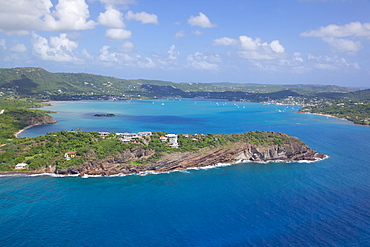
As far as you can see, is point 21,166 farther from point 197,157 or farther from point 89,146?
point 197,157

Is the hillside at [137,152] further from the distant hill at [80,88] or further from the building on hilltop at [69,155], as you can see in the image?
the distant hill at [80,88]

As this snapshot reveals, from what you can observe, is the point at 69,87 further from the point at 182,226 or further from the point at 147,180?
the point at 182,226

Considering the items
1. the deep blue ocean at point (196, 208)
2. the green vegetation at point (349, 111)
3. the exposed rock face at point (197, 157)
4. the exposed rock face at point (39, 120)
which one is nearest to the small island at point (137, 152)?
the exposed rock face at point (197, 157)

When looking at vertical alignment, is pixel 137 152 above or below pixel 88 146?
below

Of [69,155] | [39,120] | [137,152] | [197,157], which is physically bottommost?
[39,120]

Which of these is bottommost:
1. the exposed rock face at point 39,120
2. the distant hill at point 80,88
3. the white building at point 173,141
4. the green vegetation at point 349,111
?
the exposed rock face at point 39,120

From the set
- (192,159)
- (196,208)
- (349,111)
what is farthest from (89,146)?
(349,111)

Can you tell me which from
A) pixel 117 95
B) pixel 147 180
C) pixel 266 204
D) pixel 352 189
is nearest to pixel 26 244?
pixel 147 180

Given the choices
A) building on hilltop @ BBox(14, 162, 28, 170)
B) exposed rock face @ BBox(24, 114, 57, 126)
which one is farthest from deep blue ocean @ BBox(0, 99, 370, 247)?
exposed rock face @ BBox(24, 114, 57, 126)

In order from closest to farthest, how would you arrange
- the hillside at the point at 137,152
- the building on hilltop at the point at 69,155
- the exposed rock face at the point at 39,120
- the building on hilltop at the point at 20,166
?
the building on hilltop at the point at 20,166
the hillside at the point at 137,152
the building on hilltop at the point at 69,155
the exposed rock face at the point at 39,120

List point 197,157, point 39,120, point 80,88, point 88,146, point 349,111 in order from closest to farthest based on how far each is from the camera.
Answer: point 88,146 < point 197,157 < point 39,120 < point 349,111 < point 80,88
